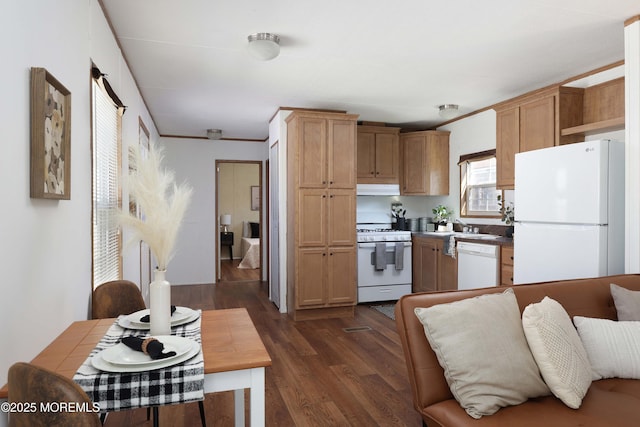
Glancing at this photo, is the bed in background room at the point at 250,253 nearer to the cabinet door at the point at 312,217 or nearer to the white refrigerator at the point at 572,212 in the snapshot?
the cabinet door at the point at 312,217

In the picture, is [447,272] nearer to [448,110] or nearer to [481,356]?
[448,110]

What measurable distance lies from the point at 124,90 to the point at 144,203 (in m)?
2.28

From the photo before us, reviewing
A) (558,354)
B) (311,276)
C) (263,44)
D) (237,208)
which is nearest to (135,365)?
(558,354)

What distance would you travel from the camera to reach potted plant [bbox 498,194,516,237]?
459cm

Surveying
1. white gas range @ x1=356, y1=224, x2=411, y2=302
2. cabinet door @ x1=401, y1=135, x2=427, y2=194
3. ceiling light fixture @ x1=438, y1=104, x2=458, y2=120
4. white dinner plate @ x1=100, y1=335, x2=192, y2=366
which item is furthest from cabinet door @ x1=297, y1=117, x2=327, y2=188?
white dinner plate @ x1=100, y1=335, x2=192, y2=366

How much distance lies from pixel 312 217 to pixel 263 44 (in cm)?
221

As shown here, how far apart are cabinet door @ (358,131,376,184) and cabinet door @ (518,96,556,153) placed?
2.07m

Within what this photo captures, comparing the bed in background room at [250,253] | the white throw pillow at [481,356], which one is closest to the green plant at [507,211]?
the white throw pillow at [481,356]

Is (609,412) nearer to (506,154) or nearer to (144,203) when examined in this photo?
(144,203)

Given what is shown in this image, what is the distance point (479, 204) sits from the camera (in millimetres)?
5301

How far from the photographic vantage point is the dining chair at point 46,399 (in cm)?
92

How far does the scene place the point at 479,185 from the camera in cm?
527

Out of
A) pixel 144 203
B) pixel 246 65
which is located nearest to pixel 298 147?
pixel 246 65

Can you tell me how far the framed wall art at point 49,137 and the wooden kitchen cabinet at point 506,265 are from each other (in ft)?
12.5
